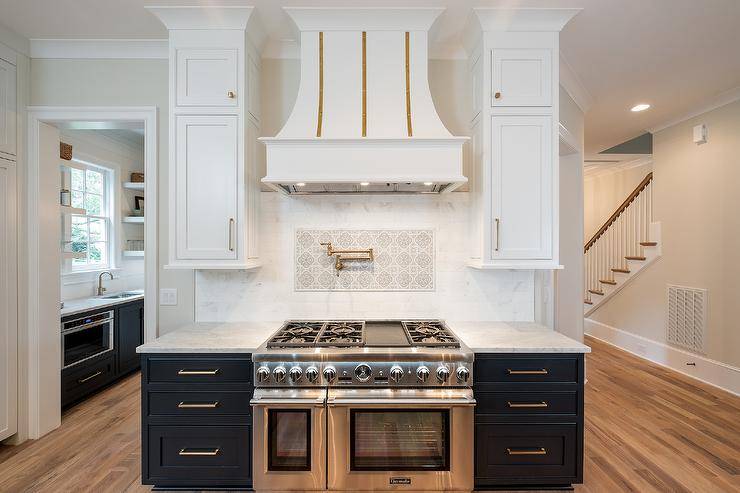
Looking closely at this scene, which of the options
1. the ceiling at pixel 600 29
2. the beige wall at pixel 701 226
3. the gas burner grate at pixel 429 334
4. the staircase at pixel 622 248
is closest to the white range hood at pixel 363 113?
the ceiling at pixel 600 29

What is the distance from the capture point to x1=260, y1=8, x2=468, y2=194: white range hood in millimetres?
2197

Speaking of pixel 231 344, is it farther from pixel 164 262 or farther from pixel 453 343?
pixel 453 343

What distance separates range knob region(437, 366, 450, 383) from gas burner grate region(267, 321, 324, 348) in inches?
27.3

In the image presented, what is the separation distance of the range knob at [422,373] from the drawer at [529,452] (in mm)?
436

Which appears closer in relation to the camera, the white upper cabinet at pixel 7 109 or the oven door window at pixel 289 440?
the oven door window at pixel 289 440

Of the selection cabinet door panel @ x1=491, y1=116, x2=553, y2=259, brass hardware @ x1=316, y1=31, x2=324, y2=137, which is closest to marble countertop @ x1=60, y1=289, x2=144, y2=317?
brass hardware @ x1=316, y1=31, x2=324, y2=137

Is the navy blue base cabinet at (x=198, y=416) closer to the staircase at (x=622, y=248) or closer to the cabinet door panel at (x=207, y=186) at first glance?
the cabinet door panel at (x=207, y=186)

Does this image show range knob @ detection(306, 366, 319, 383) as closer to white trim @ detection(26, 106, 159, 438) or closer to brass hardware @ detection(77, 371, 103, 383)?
white trim @ detection(26, 106, 159, 438)

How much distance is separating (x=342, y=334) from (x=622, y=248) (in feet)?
16.5

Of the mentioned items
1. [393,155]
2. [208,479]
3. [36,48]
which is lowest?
[208,479]

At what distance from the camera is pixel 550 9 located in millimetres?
2281

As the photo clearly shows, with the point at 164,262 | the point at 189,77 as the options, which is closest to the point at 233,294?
the point at 164,262

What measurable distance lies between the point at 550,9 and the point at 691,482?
2.92m

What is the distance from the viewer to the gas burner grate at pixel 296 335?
2.12 metres
